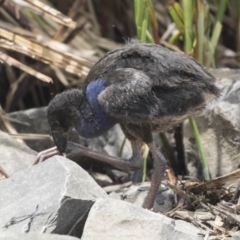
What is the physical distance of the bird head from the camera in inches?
163

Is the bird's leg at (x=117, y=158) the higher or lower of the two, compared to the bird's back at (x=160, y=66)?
lower

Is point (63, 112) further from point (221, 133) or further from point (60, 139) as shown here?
point (221, 133)

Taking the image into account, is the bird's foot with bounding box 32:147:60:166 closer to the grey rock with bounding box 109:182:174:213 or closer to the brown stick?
the grey rock with bounding box 109:182:174:213

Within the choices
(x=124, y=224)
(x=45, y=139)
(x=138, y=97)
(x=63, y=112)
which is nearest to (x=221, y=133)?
(x=138, y=97)

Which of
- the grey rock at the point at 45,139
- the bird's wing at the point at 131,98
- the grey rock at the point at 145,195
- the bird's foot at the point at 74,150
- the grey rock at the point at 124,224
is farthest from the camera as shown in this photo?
the grey rock at the point at 45,139

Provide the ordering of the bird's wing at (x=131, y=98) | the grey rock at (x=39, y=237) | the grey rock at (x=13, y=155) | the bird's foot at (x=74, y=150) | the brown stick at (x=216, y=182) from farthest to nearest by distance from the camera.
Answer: the bird's foot at (x=74, y=150)
the grey rock at (x=13, y=155)
the brown stick at (x=216, y=182)
the bird's wing at (x=131, y=98)
the grey rock at (x=39, y=237)

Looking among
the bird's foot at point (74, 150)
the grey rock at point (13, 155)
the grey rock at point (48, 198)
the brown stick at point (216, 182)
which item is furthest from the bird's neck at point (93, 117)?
Result: the grey rock at point (48, 198)

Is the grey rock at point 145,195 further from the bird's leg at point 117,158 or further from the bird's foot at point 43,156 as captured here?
the bird's foot at point 43,156

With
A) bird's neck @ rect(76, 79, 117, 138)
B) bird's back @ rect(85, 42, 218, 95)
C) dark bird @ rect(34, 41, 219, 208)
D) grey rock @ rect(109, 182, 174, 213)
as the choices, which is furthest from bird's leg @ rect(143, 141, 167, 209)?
bird's back @ rect(85, 42, 218, 95)

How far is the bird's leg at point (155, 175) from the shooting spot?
159 inches

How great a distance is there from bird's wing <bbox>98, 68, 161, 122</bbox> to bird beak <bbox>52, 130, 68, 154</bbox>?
441 mm

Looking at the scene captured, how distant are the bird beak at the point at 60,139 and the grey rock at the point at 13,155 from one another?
0.52 ft

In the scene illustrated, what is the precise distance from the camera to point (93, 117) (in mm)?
4191

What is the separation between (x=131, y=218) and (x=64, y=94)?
128 cm
